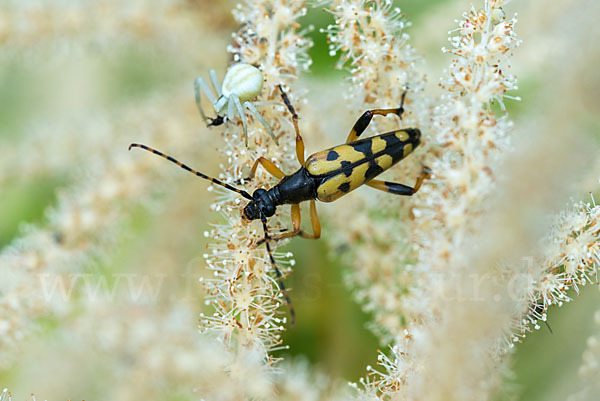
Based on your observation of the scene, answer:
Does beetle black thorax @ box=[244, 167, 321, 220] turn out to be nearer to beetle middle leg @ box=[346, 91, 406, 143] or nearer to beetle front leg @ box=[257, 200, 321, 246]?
beetle front leg @ box=[257, 200, 321, 246]

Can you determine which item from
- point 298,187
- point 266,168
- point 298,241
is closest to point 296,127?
point 266,168

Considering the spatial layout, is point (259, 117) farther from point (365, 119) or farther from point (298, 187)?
point (298, 187)

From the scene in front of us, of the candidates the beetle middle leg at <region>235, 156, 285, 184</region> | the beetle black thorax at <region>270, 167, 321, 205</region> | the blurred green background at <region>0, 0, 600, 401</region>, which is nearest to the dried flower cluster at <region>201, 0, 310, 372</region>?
the beetle middle leg at <region>235, 156, 285, 184</region>

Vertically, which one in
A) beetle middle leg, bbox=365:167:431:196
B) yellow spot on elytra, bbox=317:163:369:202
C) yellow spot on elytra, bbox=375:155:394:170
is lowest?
beetle middle leg, bbox=365:167:431:196

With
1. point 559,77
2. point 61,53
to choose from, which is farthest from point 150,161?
point 559,77

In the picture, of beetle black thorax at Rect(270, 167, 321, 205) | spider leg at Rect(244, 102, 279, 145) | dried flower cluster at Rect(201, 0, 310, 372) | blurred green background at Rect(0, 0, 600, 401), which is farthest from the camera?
beetle black thorax at Rect(270, 167, 321, 205)

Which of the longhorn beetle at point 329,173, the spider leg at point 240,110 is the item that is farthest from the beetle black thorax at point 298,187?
the spider leg at point 240,110

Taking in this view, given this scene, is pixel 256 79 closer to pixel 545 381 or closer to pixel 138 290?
pixel 138 290
